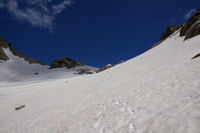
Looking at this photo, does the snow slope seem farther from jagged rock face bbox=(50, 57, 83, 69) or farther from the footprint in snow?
the footprint in snow

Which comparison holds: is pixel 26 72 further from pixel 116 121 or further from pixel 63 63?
pixel 116 121

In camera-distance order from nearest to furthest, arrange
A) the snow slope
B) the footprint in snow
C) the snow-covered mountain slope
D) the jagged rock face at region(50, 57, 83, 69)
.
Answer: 1. the footprint in snow
2. the snow slope
3. the snow-covered mountain slope
4. the jagged rock face at region(50, 57, 83, 69)

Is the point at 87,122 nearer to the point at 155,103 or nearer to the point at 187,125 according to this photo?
the point at 155,103

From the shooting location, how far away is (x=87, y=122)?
4.66 metres

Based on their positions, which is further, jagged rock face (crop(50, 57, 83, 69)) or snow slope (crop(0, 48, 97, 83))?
jagged rock face (crop(50, 57, 83, 69))

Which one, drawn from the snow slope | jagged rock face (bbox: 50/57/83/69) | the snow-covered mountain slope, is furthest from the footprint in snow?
jagged rock face (bbox: 50/57/83/69)

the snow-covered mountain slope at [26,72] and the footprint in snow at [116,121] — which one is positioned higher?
the snow-covered mountain slope at [26,72]

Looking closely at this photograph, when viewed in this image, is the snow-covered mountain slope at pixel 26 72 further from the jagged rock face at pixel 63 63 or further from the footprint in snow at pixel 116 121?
the footprint in snow at pixel 116 121

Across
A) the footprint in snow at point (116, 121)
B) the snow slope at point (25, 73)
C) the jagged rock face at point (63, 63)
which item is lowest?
the footprint in snow at point (116, 121)

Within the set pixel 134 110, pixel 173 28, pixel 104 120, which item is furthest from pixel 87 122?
pixel 173 28

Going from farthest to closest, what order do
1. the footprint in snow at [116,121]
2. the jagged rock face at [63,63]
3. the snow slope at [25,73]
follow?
the jagged rock face at [63,63], the snow slope at [25,73], the footprint in snow at [116,121]

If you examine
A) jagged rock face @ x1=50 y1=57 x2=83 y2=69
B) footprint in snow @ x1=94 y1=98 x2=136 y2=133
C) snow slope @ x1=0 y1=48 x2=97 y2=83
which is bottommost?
footprint in snow @ x1=94 y1=98 x2=136 y2=133

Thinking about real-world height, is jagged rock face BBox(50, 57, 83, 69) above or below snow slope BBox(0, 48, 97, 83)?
above

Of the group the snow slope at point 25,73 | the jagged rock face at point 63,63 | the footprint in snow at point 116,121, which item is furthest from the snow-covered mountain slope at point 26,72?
the footprint in snow at point 116,121
